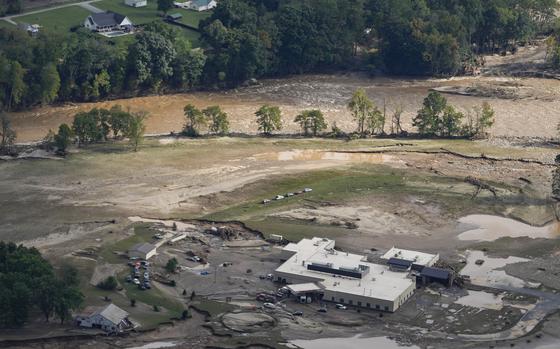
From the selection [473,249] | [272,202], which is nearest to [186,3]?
[272,202]

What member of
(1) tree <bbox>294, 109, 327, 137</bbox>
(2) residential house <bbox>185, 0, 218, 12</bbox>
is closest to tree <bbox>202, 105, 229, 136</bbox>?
(1) tree <bbox>294, 109, 327, 137</bbox>

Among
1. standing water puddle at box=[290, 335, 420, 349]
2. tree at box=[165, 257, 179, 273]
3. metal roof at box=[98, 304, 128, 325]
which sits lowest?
standing water puddle at box=[290, 335, 420, 349]

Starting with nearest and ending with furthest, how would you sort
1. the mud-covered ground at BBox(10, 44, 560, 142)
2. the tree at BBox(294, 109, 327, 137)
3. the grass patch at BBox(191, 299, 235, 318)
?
1. the grass patch at BBox(191, 299, 235, 318)
2. the tree at BBox(294, 109, 327, 137)
3. the mud-covered ground at BBox(10, 44, 560, 142)

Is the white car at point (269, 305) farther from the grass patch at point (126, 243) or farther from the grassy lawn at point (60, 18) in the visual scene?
the grassy lawn at point (60, 18)

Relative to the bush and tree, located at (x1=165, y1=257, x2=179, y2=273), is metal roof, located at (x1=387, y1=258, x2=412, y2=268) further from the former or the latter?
the bush

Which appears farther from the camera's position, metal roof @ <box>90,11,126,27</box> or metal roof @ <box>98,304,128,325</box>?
metal roof @ <box>90,11,126,27</box>

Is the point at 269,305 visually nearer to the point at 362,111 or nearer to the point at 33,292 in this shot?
the point at 33,292

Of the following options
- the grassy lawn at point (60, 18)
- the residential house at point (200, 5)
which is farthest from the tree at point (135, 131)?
the residential house at point (200, 5)
